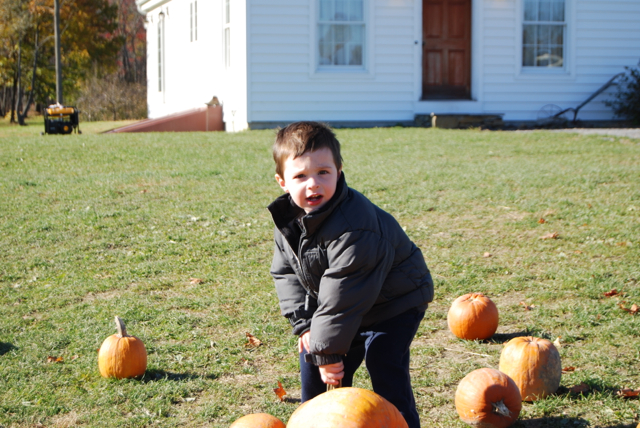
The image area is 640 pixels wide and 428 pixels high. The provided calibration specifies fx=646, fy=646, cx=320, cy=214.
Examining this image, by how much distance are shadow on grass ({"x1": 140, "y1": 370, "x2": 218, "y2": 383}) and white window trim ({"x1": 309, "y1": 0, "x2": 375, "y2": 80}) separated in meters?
12.3

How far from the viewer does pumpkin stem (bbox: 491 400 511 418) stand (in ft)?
9.31

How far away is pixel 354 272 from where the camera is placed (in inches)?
101

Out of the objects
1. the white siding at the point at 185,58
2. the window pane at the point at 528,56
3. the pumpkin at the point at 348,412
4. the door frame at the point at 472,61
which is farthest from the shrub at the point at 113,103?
the pumpkin at the point at 348,412

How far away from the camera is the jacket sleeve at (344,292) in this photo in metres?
2.53

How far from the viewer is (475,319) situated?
391cm

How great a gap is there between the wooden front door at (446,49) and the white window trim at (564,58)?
1.21m

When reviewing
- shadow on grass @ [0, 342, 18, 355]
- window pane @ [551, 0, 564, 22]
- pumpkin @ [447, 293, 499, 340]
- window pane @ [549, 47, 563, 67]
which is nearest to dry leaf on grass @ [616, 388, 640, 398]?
pumpkin @ [447, 293, 499, 340]

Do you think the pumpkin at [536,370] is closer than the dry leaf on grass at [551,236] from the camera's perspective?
Yes

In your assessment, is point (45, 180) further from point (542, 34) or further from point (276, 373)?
point (542, 34)

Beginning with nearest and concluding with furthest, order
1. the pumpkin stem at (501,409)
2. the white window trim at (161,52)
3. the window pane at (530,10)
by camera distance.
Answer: the pumpkin stem at (501,409)
the window pane at (530,10)
the white window trim at (161,52)

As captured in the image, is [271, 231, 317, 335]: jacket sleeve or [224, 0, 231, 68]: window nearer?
[271, 231, 317, 335]: jacket sleeve

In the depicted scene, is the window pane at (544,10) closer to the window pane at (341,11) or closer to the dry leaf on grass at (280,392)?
the window pane at (341,11)

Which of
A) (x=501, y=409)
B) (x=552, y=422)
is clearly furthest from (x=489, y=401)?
(x=552, y=422)

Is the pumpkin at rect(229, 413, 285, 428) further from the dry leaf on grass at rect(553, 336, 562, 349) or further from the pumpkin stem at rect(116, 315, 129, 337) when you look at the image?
the dry leaf on grass at rect(553, 336, 562, 349)
